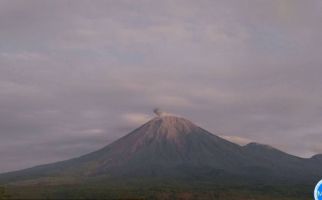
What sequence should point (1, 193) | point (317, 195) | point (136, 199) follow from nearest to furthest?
point (317, 195) < point (1, 193) < point (136, 199)

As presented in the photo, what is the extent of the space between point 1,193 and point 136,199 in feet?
321

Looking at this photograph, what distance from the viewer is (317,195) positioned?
1305 centimetres

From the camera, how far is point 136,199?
19850 cm

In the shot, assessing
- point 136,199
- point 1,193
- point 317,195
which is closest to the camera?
point 317,195

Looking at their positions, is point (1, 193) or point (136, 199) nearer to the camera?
point (1, 193)

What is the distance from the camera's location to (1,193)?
105 m

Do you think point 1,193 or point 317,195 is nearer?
point 317,195

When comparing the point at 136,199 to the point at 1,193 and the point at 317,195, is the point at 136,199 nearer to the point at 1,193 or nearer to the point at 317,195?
the point at 1,193

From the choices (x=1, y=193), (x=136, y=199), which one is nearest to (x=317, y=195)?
(x=1, y=193)

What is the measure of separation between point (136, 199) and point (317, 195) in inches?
7454
